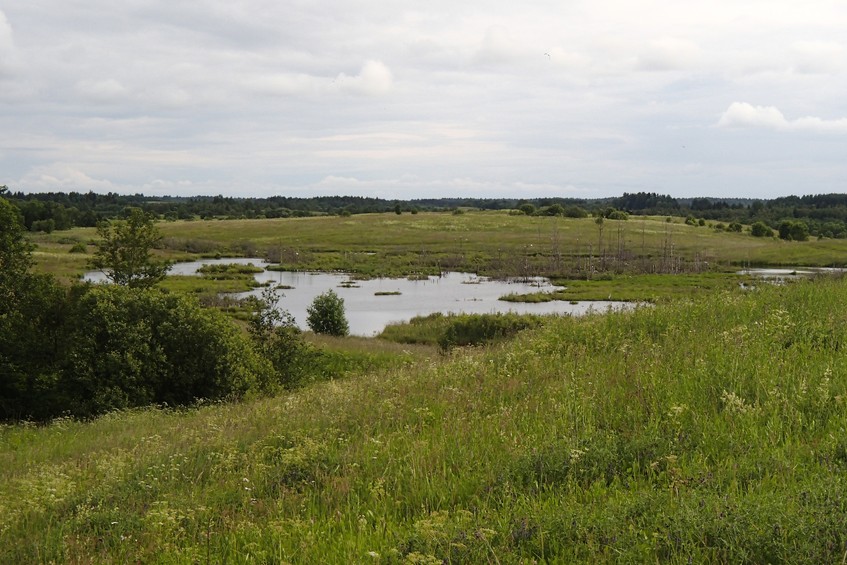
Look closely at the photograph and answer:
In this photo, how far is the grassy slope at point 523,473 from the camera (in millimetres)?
4094

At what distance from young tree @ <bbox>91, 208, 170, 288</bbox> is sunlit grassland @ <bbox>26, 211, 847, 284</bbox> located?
43150 millimetres

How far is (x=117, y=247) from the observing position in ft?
117

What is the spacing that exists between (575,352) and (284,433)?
456cm

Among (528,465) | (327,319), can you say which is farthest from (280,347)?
(528,465)

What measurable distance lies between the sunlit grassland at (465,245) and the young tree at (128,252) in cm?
4315

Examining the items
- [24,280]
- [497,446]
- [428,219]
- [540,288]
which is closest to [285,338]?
[24,280]

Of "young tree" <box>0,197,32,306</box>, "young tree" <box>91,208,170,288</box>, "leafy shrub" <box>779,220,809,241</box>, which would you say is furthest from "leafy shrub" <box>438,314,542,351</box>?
"leafy shrub" <box>779,220,809,241</box>

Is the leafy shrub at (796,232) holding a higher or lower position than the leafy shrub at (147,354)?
higher

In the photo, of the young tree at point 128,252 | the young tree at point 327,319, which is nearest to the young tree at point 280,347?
the young tree at point 128,252

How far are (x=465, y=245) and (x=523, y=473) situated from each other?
116m

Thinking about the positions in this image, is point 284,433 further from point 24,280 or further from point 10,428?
point 24,280

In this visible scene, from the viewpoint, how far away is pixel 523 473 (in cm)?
541

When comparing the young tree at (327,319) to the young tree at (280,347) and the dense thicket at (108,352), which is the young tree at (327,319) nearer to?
the young tree at (280,347)

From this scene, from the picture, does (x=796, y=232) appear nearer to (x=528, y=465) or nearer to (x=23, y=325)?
(x=23, y=325)
